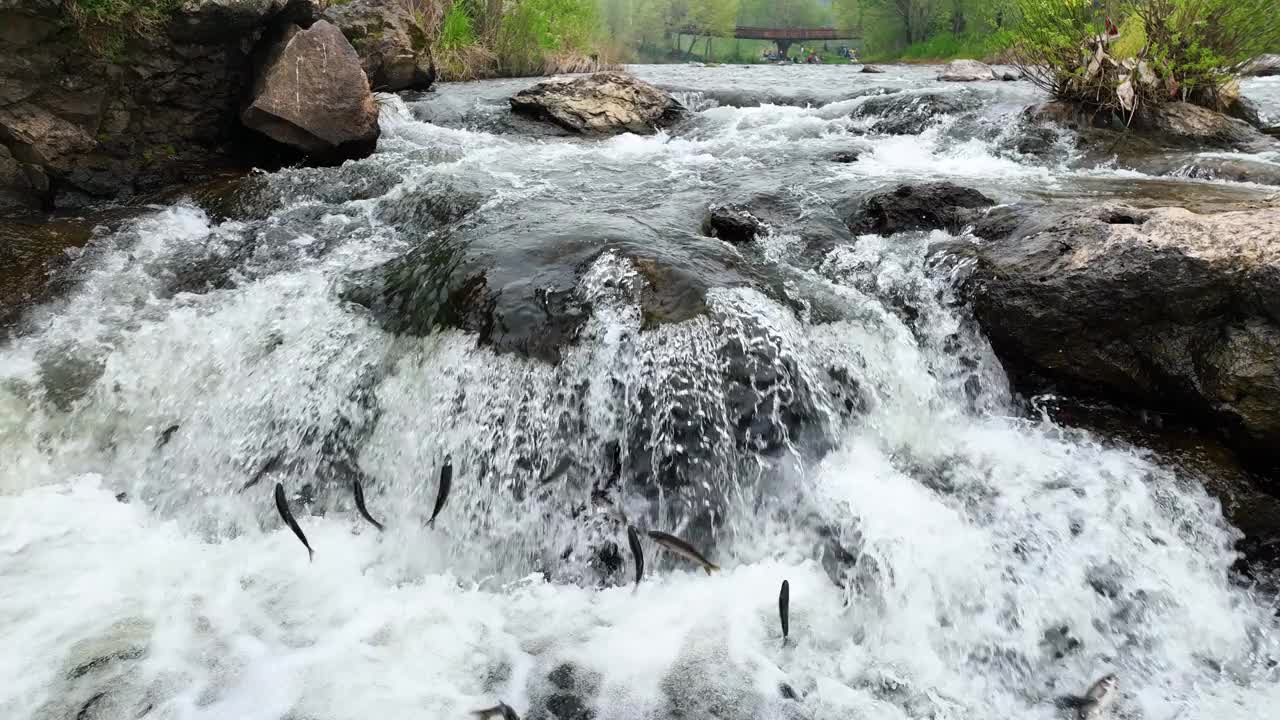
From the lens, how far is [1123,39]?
22.6ft

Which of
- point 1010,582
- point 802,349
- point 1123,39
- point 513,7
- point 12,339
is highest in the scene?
point 513,7

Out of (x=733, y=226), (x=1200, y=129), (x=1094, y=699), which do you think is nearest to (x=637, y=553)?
(x=1094, y=699)

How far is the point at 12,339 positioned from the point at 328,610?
285cm

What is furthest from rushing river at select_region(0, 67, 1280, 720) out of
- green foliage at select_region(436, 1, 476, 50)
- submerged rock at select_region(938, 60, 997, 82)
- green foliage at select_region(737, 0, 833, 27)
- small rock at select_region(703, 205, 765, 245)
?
green foliage at select_region(737, 0, 833, 27)

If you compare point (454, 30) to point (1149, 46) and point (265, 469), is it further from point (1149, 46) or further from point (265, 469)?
point (265, 469)

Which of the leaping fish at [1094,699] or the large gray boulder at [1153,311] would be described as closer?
the leaping fish at [1094,699]

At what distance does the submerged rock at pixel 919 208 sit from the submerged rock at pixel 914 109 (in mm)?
3499

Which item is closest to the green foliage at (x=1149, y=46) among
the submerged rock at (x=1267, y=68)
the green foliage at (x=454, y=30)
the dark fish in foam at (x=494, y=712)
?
the dark fish in foam at (x=494, y=712)

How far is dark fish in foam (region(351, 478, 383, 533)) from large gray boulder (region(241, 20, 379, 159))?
4.18m

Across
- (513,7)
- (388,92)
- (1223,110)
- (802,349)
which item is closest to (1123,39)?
(1223,110)

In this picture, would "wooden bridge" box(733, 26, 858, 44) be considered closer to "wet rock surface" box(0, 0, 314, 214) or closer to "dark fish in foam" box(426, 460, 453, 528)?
"wet rock surface" box(0, 0, 314, 214)

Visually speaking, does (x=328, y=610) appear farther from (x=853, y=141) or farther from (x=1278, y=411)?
(x=853, y=141)

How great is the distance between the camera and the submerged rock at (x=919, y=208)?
15.6 feet

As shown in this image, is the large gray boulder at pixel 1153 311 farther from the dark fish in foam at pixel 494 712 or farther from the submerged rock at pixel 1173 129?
the submerged rock at pixel 1173 129
